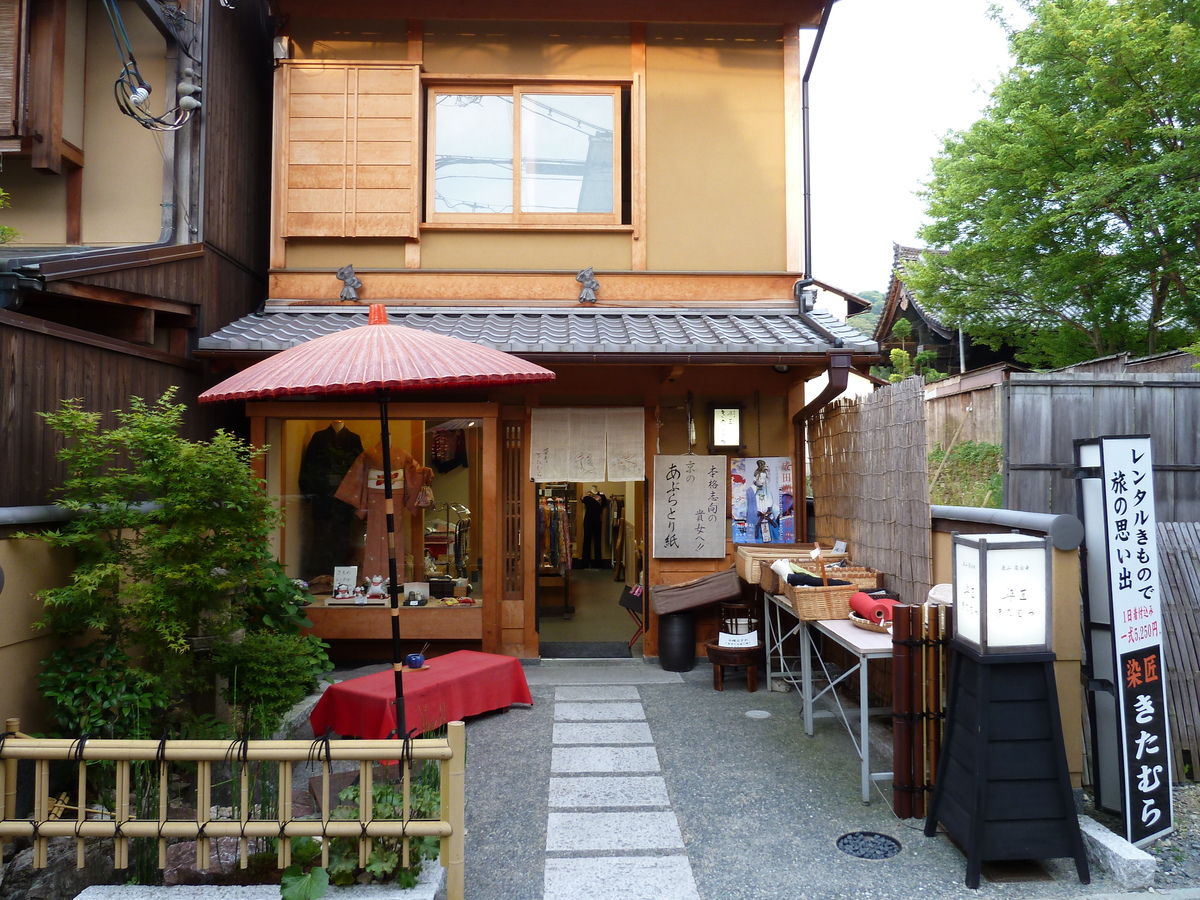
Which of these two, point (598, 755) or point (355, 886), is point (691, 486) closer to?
point (598, 755)

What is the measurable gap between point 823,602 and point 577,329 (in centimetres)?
367

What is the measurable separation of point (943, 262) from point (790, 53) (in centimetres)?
1021

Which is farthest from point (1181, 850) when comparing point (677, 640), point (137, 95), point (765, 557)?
point (137, 95)

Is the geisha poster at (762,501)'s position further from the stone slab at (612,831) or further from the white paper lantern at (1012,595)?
the white paper lantern at (1012,595)

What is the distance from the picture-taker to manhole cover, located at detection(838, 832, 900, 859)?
4.43 metres

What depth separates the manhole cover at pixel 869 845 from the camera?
443cm

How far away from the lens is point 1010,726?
4.15 m

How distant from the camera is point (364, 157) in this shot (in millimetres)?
8641

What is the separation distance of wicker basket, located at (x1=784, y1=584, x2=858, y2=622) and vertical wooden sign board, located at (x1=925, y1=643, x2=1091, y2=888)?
6.10 feet

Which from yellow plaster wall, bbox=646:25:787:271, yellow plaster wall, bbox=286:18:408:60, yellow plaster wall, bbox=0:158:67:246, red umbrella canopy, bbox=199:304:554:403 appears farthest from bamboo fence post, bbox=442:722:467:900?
yellow plaster wall, bbox=286:18:408:60

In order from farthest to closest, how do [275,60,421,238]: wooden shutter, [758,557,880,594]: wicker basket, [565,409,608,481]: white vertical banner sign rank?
[275,60,421,238]: wooden shutter < [565,409,608,481]: white vertical banner sign < [758,557,880,594]: wicker basket

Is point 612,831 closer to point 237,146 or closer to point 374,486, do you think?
point 374,486

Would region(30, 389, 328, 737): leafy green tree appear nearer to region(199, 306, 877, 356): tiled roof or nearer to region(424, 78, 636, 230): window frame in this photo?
region(199, 306, 877, 356): tiled roof

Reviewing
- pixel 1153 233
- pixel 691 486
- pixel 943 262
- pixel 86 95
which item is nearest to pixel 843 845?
pixel 691 486
